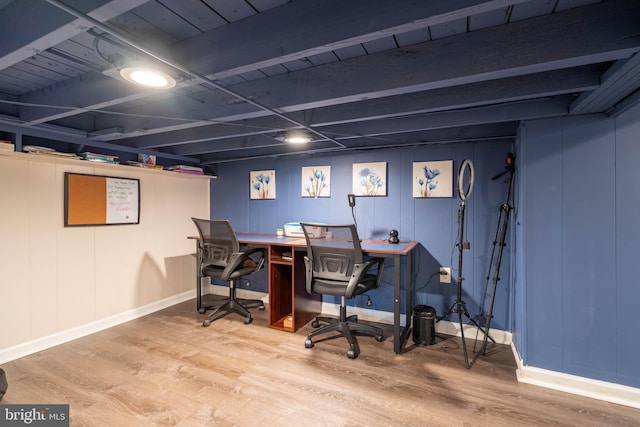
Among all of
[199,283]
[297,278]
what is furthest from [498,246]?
[199,283]

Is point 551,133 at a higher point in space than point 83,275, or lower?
higher

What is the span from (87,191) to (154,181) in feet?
2.46

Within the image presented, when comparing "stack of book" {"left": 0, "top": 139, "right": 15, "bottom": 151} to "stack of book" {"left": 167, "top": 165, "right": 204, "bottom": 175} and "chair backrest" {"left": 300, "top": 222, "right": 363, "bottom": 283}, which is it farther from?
"chair backrest" {"left": 300, "top": 222, "right": 363, "bottom": 283}

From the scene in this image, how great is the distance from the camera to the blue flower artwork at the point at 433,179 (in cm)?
303

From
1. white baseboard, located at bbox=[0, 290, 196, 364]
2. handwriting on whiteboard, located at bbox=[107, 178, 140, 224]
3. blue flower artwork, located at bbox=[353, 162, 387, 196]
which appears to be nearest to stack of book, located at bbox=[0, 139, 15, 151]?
handwriting on whiteboard, located at bbox=[107, 178, 140, 224]

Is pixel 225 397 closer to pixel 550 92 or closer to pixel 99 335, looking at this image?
→ pixel 99 335

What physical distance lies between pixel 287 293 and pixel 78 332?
6.77ft

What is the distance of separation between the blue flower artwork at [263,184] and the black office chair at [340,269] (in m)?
1.31

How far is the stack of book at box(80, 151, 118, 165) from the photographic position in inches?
116

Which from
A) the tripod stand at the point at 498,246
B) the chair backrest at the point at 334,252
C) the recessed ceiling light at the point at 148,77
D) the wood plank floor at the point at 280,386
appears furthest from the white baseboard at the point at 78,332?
the tripod stand at the point at 498,246

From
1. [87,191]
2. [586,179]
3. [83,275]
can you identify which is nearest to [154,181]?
[87,191]

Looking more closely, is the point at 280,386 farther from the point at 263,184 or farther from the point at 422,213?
the point at 263,184

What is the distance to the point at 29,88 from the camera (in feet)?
7.16

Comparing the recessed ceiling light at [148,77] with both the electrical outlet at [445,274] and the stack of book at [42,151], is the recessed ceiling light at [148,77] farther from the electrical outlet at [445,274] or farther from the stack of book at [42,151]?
the electrical outlet at [445,274]
